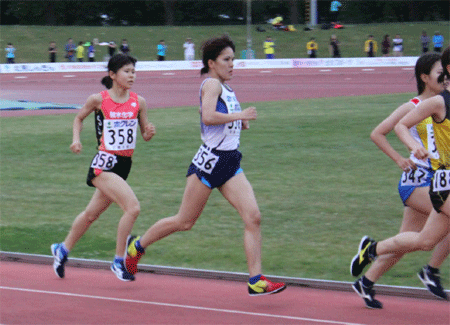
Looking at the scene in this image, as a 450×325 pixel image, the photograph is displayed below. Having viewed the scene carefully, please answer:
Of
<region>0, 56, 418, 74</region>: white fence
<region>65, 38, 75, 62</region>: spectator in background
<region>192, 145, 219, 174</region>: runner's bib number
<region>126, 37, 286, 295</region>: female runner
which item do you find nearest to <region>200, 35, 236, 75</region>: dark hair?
<region>126, 37, 286, 295</region>: female runner

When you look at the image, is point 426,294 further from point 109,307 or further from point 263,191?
point 263,191

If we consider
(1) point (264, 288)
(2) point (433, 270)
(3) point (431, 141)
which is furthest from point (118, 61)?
(2) point (433, 270)

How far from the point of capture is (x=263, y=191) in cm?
1052

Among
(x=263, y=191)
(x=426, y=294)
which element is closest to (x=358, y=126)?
(x=263, y=191)

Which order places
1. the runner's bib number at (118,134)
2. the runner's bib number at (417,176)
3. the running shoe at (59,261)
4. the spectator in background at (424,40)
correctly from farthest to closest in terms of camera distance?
the spectator in background at (424,40), the running shoe at (59,261), the runner's bib number at (118,134), the runner's bib number at (417,176)

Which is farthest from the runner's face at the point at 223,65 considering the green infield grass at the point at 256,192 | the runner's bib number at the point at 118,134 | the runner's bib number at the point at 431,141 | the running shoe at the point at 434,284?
the running shoe at the point at 434,284

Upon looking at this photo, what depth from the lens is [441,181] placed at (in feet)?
15.9

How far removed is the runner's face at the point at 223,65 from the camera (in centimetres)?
564

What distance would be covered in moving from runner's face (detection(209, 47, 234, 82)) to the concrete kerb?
66.5 inches

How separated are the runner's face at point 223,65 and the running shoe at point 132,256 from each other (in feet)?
4.92

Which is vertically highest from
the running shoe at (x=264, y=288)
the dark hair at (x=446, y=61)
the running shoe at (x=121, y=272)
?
the dark hair at (x=446, y=61)

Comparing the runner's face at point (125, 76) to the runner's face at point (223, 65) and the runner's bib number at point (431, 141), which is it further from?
the runner's bib number at point (431, 141)

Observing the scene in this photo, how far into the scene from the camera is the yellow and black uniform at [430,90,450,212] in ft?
15.8

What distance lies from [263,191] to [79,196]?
8.39 ft
